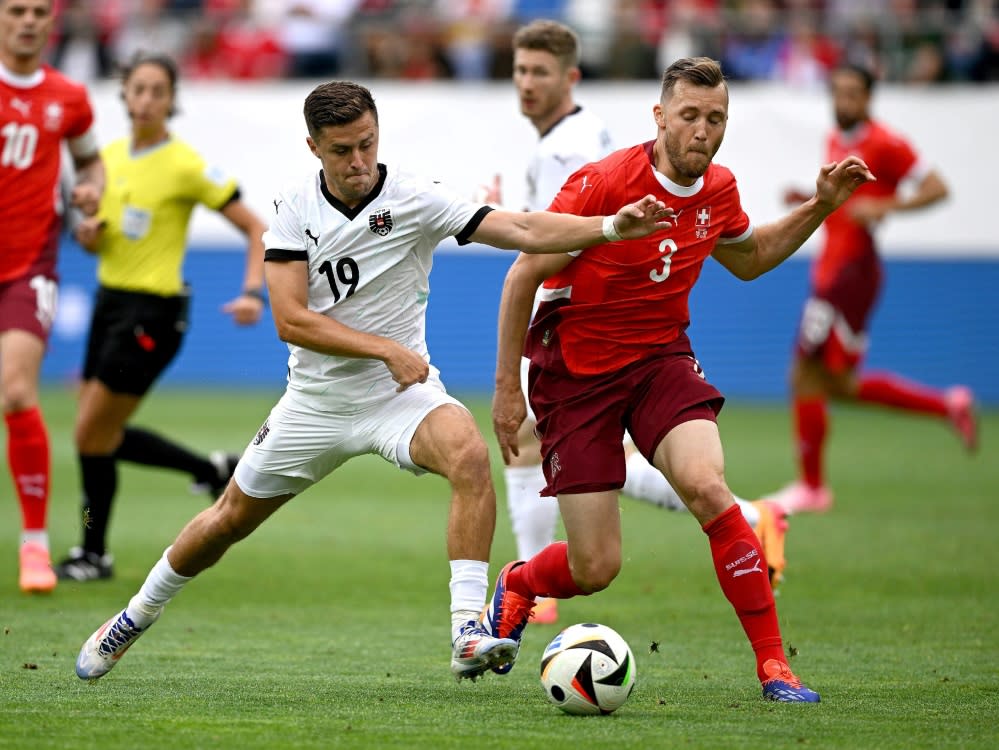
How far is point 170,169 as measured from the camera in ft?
29.9

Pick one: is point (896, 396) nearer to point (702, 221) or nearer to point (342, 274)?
point (702, 221)

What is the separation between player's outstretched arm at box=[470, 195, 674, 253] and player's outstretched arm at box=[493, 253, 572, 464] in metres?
0.23

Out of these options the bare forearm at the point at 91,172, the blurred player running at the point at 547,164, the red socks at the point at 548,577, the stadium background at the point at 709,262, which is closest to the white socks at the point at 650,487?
the blurred player running at the point at 547,164

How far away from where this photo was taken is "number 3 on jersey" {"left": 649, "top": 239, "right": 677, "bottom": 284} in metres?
6.12

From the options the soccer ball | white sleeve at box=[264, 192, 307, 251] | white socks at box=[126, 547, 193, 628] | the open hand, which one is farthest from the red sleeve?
the soccer ball

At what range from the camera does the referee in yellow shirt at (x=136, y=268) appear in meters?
8.87

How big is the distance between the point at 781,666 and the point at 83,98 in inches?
209

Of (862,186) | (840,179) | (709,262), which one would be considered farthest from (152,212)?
(709,262)

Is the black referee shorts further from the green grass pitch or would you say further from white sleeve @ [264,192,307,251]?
white sleeve @ [264,192,307,251]

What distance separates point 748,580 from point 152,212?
15.6 feet

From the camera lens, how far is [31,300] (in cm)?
842

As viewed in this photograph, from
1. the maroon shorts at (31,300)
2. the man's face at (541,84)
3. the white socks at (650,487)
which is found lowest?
the white socks at (650,487)

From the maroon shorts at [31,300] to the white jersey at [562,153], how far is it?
2.69 metres

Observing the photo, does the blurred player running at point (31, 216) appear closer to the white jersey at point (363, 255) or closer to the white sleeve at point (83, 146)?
the white sleeve at point (83, 146)
